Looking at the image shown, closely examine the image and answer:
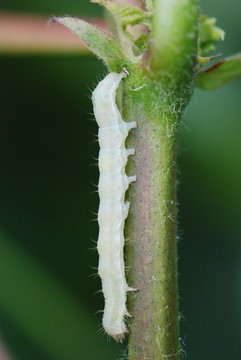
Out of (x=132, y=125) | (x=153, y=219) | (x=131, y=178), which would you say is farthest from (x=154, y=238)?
(x=132, y=125)

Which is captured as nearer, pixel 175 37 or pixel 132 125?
Result: pixel 175 37

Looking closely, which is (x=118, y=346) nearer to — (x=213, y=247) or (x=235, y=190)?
(x=213, y=247)

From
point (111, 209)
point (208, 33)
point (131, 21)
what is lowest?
point (111, 209)

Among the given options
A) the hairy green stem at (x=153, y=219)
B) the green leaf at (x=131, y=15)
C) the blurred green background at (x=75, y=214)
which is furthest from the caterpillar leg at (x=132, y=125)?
the blurred green background at (x=75, y=214)

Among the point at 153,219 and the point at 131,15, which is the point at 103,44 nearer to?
the point at 131,15

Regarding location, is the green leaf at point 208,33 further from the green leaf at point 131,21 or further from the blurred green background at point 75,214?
the blurred green background at point 75,214

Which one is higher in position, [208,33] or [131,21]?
[131,21]

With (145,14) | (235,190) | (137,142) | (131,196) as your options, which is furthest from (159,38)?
(235,190)

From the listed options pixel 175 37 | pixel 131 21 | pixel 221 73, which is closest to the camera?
pixel 175 37
